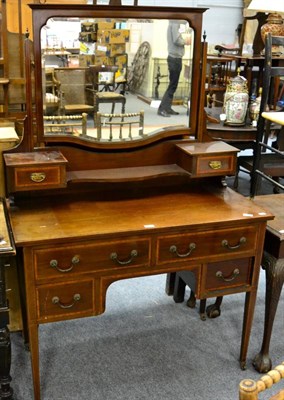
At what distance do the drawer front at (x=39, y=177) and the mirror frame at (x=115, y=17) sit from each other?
0.58ft

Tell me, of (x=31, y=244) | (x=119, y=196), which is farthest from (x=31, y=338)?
(x=119, y=196)

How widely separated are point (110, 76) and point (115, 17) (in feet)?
0.79

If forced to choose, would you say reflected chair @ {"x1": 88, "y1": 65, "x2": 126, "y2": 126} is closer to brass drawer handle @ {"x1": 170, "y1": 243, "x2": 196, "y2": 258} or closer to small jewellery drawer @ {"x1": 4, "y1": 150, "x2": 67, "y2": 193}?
small jewellery drawer @ {"x1": 4, "y1": 150, "x2": 67, "y2": 193}

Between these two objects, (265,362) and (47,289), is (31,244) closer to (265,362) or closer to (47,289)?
(47,289)

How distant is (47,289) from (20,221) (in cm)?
28

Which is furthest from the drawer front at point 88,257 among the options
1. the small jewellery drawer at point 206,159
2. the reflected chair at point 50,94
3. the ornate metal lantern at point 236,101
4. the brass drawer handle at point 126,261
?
the ornate metal lantern at point 236,101

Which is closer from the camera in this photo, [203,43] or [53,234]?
[53,234]

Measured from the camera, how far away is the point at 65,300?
1.93 m

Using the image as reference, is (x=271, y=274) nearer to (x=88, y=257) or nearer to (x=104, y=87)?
(x=88, y=257)

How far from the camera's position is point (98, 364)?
2.33 meters

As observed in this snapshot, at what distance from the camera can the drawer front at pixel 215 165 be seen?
220 cm

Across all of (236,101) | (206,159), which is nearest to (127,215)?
(206,159)

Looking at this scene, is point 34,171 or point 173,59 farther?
point 173,59

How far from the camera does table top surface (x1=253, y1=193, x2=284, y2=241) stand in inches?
88.4
